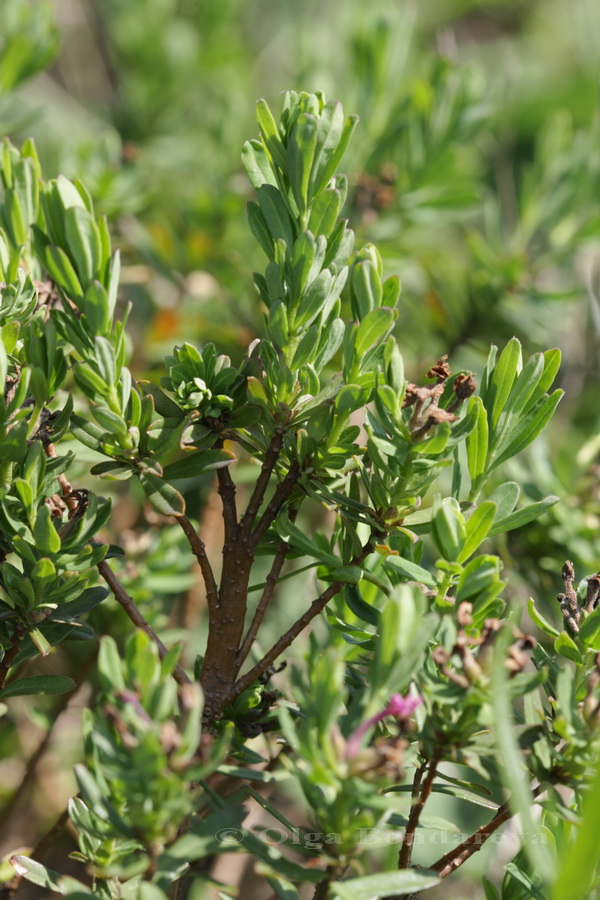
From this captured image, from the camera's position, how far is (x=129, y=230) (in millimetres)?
1468

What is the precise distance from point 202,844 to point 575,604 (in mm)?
278

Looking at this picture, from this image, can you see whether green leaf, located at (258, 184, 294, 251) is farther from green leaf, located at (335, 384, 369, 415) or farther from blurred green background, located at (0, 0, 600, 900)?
blurred green background, located at (0, 0, 600, 900)

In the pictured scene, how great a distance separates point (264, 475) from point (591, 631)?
23cm

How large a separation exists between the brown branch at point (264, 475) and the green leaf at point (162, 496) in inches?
1.8

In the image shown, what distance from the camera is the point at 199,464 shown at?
55cm

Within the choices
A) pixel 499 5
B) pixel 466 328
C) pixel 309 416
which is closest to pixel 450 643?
pixel 309 416

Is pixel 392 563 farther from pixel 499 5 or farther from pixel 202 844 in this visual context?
pixel 499 5

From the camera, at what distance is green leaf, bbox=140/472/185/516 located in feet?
1.77

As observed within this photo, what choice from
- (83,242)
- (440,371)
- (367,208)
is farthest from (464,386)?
(367,208)

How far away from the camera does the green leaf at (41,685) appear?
0.55m

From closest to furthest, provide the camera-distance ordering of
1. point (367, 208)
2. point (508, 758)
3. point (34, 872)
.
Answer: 1. point (508, 758)
2. point (34, 872)
3. point (367, 208)

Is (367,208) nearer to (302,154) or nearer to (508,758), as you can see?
(302,154)

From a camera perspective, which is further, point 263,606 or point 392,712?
point 263,606

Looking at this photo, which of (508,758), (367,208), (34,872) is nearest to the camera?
(508,758)
